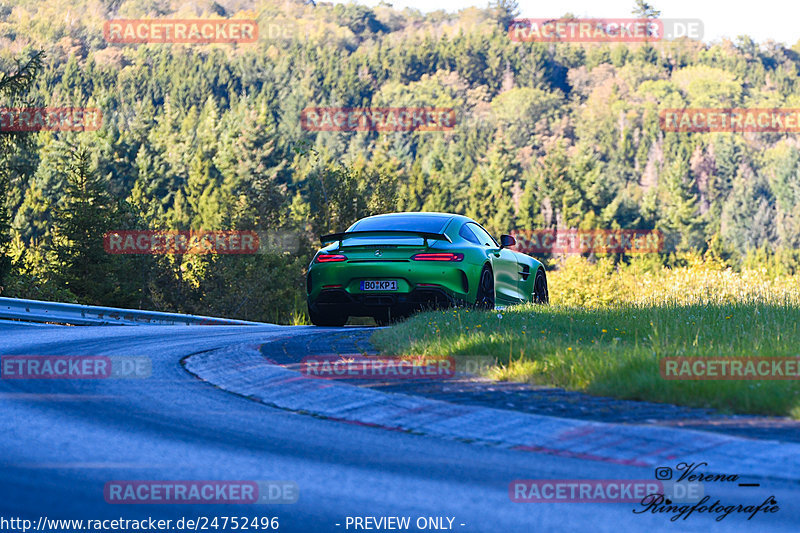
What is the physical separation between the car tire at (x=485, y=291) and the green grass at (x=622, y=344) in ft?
2.02

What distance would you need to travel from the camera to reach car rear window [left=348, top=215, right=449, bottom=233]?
44.5 feet

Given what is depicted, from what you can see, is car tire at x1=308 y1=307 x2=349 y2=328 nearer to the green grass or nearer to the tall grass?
the tall grass

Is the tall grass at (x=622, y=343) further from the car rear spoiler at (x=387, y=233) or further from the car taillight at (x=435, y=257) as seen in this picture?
the car rear spoiler at (x=387, y=233)

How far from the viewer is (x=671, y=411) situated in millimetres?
6344

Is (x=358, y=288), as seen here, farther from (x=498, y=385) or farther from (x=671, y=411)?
(x=671, y=411)

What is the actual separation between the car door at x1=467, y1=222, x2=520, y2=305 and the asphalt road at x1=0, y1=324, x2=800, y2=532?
757cm

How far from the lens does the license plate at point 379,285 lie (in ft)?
42.8

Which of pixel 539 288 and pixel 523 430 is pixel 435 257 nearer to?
pixel 539 288

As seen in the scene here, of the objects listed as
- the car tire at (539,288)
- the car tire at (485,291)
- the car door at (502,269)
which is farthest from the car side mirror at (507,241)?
the car tire at (539,288)

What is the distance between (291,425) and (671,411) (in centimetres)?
238

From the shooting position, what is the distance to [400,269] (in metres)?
13.0

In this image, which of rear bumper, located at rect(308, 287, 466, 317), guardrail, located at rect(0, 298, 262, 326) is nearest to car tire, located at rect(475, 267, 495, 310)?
rear bumper, located at rect(308, 287, 466, 317)

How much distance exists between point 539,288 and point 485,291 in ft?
10.9

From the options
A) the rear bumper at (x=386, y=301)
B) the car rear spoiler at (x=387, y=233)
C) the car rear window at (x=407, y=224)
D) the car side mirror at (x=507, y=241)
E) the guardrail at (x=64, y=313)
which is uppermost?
the car rear window at (x=407, y=224)
